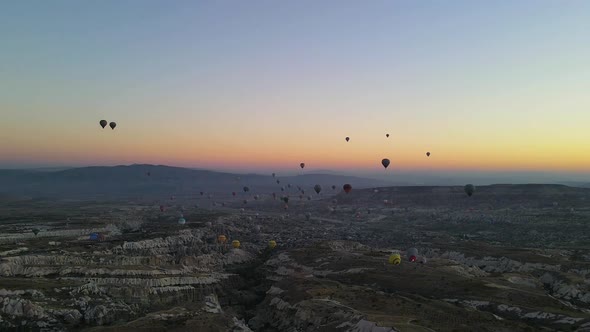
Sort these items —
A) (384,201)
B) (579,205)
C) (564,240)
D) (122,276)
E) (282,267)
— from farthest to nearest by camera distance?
(384,201)
(579,205)
(564,240)
(282,267)
(122,276)

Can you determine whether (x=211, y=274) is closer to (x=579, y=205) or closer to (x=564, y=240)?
(x=564, y=240)

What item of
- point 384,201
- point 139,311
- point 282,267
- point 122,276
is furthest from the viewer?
point 384,201

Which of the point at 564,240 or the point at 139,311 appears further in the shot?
the point at 564,240

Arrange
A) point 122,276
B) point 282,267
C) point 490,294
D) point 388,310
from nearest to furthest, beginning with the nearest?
point 388,310
point 490,294
point 122,276
point 282,267

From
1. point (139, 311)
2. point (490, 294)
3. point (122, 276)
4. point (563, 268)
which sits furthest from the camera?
point (563, 268)

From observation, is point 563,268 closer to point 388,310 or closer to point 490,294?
point 490,294

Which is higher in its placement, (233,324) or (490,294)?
(490,294)

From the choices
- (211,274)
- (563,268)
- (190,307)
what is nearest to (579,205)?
(563,268)

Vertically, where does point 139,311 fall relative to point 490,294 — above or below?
below

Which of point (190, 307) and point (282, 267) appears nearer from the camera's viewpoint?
point (190, 307)

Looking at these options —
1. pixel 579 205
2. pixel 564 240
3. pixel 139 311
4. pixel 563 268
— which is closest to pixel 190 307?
pixel 139 311
